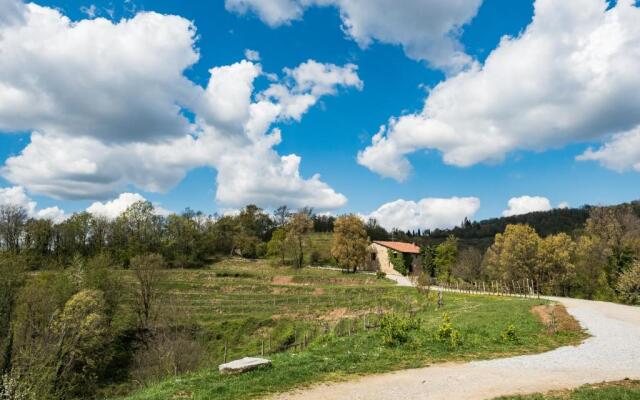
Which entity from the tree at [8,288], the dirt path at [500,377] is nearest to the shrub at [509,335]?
the dirt path at [500,377]

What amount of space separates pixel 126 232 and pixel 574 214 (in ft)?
640

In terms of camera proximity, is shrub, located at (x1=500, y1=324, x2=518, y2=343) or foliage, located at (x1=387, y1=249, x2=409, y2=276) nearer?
shrub, located at (x1=500, y1=324, x2=518, y2=343)

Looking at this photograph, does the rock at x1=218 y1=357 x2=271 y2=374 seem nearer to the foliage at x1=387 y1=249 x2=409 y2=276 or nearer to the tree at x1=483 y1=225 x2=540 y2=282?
the tree at x1=483 y1=225 x2=540 y2=282

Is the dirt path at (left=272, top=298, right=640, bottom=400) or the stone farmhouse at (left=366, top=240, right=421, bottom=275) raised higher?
the stone farmhouse at (left=366, top=240, right=421, bottom=275)

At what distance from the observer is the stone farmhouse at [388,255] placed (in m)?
92.4

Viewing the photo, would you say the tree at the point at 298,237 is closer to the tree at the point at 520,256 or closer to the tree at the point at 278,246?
the tree at the point at 278,246

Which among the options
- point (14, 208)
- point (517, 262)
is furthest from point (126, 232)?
point (517, 262)

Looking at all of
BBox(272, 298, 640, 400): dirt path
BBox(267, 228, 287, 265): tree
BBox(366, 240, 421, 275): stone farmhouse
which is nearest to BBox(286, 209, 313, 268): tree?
BBox(267, 228, 287, 265): tree

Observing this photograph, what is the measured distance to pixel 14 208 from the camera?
92.0 metres

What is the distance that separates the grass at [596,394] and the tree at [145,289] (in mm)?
47175

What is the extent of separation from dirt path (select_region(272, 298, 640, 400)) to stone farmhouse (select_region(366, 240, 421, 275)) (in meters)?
74.6

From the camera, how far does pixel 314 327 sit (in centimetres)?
4369

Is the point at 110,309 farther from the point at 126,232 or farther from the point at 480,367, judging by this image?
the point at 126,232

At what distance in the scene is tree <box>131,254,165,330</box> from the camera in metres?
48.7
